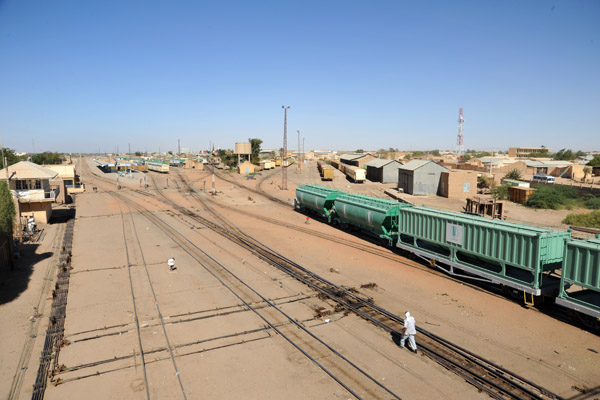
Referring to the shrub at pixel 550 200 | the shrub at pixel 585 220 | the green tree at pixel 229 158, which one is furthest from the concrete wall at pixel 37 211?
the green tree at pixel 229 158

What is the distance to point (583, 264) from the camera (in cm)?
1257

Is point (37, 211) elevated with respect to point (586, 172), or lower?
lower

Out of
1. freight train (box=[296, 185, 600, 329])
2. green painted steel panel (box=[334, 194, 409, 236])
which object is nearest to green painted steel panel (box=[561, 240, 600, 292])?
freight train (box=[296, 185, 600, 329])

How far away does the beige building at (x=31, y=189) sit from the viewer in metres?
32.9

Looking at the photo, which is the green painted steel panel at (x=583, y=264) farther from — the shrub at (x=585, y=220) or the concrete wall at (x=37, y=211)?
the concrete wall at (x=37, y=211)

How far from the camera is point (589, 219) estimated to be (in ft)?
101

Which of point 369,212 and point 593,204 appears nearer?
point 369,212

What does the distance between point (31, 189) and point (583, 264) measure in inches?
1683

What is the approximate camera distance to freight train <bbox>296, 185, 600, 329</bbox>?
41.9 feet

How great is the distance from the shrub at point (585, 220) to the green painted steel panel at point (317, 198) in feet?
66.8

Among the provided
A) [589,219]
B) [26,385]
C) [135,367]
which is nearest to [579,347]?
[135,367]

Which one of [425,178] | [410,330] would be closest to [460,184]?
[425,178]

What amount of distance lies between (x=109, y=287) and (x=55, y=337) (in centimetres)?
496

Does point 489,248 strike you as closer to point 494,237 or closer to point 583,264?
point 494,237
